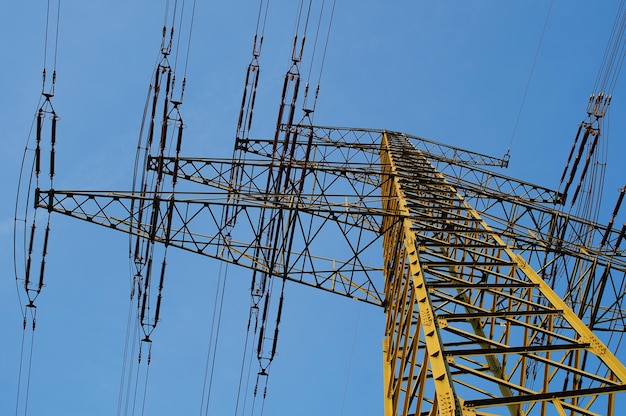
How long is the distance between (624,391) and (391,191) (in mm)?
12039

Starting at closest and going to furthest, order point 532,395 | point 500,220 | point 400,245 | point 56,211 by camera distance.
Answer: point 532,395, point 400,245, point 56,211, point 500,220

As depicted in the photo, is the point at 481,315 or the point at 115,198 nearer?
the point at 481,315

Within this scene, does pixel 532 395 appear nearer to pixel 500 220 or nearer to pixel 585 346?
pixel 585 346

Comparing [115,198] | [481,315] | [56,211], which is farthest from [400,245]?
[56,211]

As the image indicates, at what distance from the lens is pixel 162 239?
17188mm

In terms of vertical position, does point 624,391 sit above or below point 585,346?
below

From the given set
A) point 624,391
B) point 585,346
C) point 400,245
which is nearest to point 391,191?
point 400,245

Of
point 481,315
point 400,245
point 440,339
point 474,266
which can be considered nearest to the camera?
point 440,339

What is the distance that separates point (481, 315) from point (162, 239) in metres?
9.09

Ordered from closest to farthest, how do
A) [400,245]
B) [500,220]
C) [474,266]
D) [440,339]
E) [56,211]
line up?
1. [440,339]
2. [474,266]
3. [400,245]
4. [56,211]
5. [500,220]

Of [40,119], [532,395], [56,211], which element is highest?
[40,119]

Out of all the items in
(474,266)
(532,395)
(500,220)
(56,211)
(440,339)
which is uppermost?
(500,220)

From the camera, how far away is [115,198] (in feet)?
56.4

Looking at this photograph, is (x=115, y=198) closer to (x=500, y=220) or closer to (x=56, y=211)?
(x=56, y=211)
